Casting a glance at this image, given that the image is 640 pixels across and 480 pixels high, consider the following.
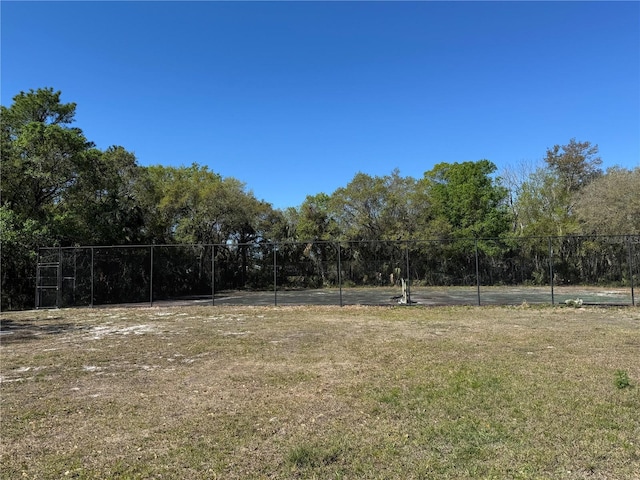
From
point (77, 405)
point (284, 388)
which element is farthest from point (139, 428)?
point (284, 388)

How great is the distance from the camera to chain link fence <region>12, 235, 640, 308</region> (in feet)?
72.1

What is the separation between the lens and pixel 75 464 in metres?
3.40

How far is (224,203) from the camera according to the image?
94.5ft

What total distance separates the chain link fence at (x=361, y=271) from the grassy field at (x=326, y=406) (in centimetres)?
1293

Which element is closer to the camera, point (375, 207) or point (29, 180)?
point (29, 180)

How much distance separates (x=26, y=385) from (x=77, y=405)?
142 centimetres

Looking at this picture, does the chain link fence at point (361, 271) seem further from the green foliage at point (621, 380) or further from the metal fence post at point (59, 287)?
the green foliage at point (621, 380)

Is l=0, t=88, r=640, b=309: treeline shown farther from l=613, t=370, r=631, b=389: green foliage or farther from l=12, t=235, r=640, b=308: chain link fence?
l=613, t=370, r=631, b=389: green foliage

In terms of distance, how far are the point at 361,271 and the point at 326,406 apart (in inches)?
837

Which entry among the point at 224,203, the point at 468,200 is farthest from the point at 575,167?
the point at 224,203

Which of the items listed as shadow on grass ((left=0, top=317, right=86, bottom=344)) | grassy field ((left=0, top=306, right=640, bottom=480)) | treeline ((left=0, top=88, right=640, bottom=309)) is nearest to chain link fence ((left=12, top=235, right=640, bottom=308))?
treeline ((left=0, top=88, right=640, bottom=309))

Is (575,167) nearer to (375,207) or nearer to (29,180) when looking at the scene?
(375,207)

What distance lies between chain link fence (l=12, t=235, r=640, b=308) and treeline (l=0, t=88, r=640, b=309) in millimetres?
1057

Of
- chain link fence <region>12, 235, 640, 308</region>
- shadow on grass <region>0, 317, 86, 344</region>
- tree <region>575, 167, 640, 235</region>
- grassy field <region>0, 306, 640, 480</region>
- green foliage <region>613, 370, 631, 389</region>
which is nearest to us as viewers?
grassy field <region>0, 306, 640, 480</region>
